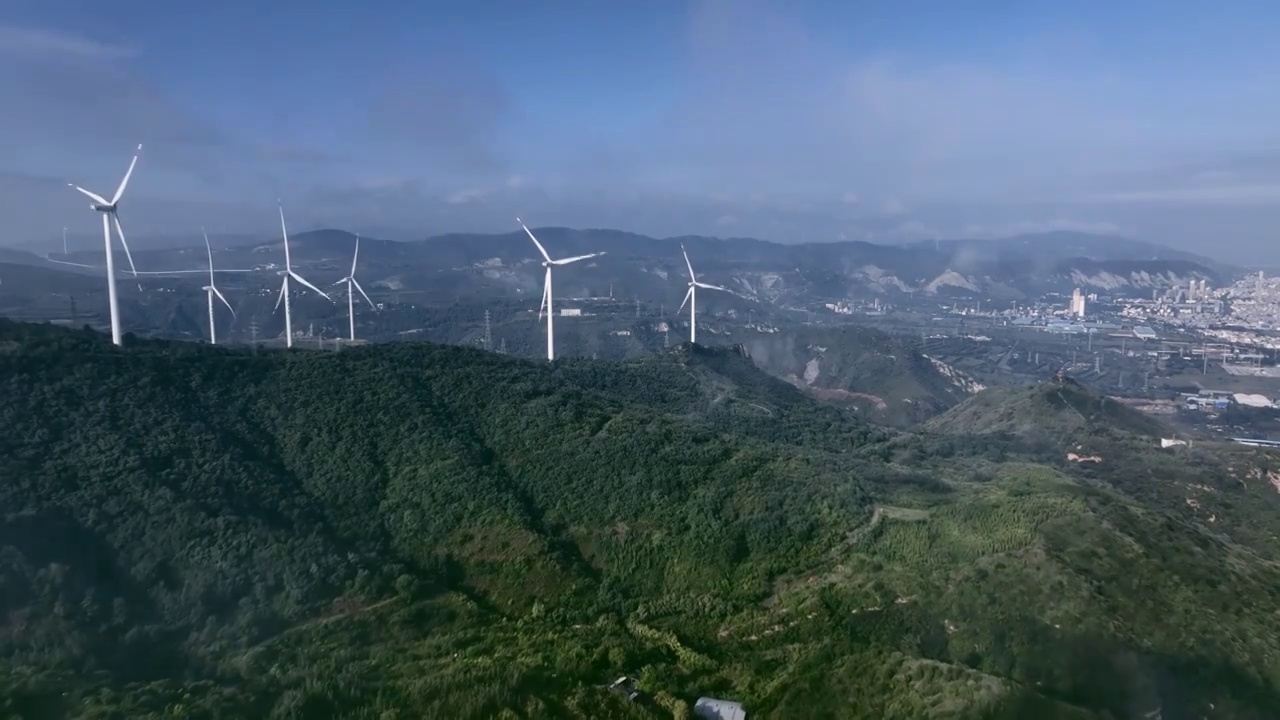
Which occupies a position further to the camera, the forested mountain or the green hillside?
the green hillside

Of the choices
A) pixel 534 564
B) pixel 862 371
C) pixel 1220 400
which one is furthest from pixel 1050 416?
pixel 534 564

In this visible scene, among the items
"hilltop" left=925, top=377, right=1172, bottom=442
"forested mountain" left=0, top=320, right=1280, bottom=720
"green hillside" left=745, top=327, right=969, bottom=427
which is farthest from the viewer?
"green hillside" left=745, top=327, right=969, bottom=427

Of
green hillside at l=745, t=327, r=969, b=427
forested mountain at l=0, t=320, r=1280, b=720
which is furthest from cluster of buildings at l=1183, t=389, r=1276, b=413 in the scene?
forested mountain at l=0, t=320, r=1280, b=720

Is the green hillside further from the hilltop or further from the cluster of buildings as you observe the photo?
the cluster of buildings

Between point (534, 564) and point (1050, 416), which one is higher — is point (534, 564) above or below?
below

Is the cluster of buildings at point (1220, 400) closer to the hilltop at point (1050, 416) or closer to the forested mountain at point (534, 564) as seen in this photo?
the hilltop at point (1050, 416)

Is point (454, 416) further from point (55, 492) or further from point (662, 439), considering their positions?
point (55, 492)

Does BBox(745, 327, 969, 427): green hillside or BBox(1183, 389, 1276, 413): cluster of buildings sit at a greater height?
BBox(745, 327, 969, 427): green hillside

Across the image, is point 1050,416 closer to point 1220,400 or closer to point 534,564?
point 1220,400

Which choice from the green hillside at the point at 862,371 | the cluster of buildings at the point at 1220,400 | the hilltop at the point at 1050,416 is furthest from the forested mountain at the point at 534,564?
the cluster of buildings at the point at 1220,400
